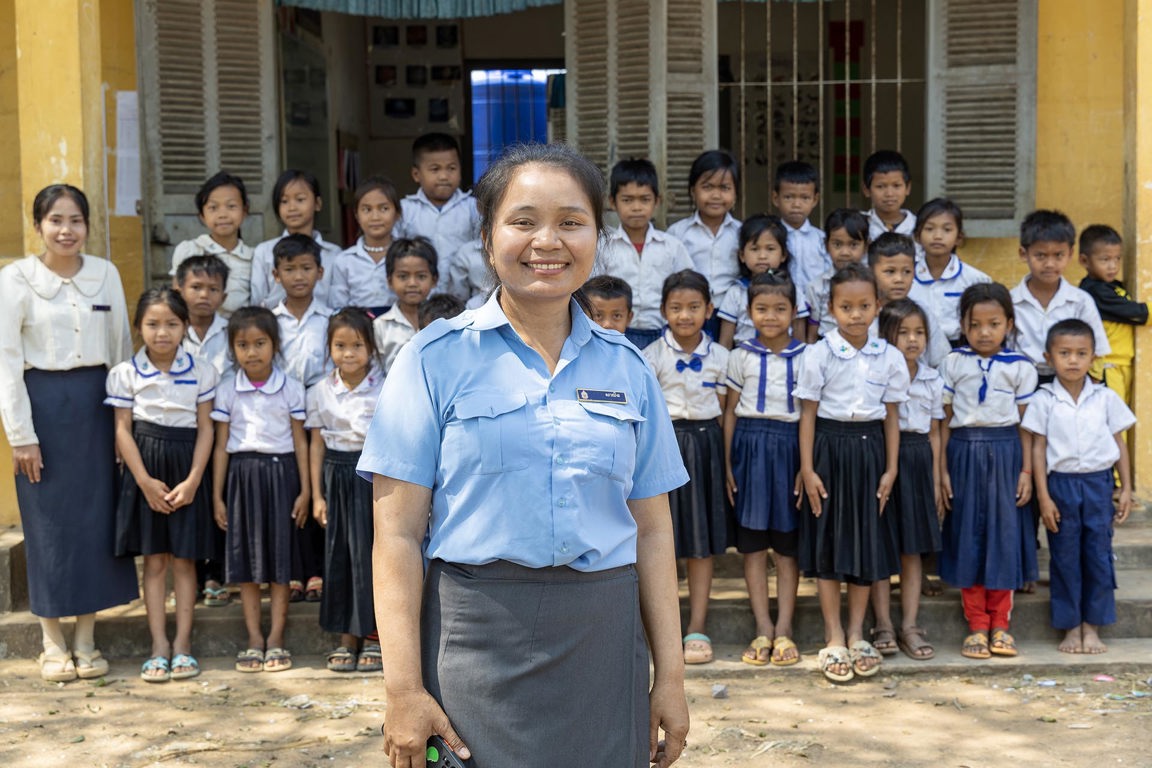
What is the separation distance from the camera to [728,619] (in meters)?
4.88

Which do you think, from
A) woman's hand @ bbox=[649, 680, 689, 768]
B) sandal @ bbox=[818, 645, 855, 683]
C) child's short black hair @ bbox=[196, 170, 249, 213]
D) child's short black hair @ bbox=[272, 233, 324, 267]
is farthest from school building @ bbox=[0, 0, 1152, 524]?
woman's hand @ bbox=[649, 680, 689, 768]

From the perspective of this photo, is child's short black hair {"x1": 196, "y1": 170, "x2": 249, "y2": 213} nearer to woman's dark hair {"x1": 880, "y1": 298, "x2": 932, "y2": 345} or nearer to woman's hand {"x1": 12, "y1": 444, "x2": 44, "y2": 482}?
woman's hand {"x1": 12, "y1": 444, "x2": 44, "y2": 482}

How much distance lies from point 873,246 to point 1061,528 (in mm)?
1243

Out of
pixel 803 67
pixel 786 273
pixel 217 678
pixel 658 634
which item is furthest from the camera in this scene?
pixel 803 67

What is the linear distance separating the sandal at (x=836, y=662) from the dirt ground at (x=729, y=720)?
0.05m

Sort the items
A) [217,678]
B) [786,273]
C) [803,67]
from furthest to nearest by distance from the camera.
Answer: [803,67]
[786,273]
[217,678]

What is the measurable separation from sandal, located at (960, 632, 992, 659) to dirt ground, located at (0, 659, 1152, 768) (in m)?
0.09

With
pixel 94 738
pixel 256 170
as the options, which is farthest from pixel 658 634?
pixel 256 170

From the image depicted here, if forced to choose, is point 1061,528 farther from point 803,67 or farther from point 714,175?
point 803,67

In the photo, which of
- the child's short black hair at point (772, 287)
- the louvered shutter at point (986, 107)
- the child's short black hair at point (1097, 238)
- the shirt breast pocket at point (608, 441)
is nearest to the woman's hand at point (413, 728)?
the shirt breast pocket at point (608, 441)

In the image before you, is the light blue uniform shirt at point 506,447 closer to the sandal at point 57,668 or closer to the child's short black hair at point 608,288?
the child's short black hair at point 608,288

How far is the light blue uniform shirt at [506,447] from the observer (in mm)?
2039

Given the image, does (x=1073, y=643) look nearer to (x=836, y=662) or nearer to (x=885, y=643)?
(x=885, y=643)

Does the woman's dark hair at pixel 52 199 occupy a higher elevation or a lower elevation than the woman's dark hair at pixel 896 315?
higher
